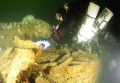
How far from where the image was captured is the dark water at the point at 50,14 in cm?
373

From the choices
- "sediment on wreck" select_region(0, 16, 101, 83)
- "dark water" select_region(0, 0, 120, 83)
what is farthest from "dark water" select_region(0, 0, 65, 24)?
"sediment on wreck" select_region(0, 16, 101, 83)

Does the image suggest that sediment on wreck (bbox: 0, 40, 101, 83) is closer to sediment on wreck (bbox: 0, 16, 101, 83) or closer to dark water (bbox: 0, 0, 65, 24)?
sediment on wreck (bbox: 0, 16, 101, 83)

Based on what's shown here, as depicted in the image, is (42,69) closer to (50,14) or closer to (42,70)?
(42,70)

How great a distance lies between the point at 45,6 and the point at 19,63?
1081cm

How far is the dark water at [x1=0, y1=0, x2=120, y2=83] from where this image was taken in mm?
3732

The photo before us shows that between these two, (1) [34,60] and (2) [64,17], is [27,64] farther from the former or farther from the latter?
(2) [64,17]

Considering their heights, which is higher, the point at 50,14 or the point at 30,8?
the point at 30,8

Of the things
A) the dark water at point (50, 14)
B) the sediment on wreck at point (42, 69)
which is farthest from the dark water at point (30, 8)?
the sediment on wreck at point (42, 69)

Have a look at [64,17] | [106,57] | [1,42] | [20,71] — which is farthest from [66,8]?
[1,42]

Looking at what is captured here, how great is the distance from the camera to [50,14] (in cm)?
1052

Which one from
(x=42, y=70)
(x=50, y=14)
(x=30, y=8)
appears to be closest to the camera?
(x=42, y=70)

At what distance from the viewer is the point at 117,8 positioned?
Result: 409 cm

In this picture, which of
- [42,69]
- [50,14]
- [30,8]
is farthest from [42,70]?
[30,8]

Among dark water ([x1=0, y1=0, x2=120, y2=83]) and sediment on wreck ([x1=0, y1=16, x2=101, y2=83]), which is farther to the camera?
dark water ([x1=0, y1=0, x2=120, y2=83])
